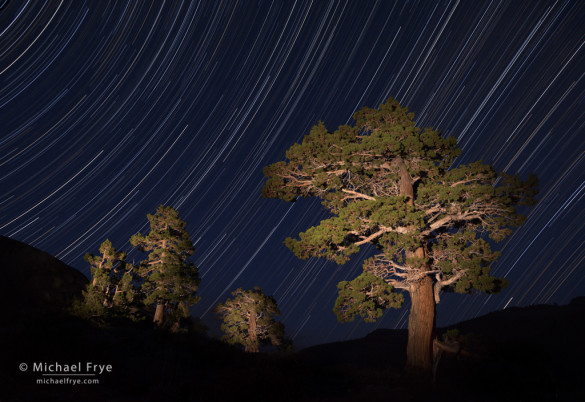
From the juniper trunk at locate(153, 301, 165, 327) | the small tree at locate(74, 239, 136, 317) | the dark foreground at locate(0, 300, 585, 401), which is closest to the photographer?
the dark foreground at locate(0, 300, 585, 401)

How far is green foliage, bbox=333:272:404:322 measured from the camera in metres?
11.9

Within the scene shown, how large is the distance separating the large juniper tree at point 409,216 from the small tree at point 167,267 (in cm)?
1166

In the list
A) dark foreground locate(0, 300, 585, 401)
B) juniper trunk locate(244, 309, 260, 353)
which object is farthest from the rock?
dark foreground locate(0, 300, 585, 401)

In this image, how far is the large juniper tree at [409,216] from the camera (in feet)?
37.8

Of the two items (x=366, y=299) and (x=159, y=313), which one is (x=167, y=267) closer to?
(x=159, y=313)

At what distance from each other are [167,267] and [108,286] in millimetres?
3560

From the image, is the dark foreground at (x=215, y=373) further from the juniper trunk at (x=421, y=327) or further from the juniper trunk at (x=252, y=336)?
the juniper trunk at (x=252, y=336)

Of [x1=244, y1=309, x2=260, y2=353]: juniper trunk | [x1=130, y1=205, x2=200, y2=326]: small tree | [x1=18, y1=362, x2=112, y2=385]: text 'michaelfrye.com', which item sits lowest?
[x1=244, y1=309, x2=260, y2=353]: juniper trunk

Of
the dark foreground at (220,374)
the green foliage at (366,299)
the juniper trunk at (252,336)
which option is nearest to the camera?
the dark foreground at (220,374)

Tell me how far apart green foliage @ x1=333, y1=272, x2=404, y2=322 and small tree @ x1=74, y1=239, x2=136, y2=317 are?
14.1 meters

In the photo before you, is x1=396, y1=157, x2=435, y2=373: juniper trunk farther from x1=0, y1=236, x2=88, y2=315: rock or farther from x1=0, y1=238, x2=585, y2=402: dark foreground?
x1=0, y1=236, x2=88, y2=315: rock

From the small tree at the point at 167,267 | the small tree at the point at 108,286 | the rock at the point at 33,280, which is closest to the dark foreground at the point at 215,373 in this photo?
the small tree at the point at 108,286

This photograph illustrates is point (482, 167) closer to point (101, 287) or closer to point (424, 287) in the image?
point (424, 287)

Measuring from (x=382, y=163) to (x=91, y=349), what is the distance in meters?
12.7
